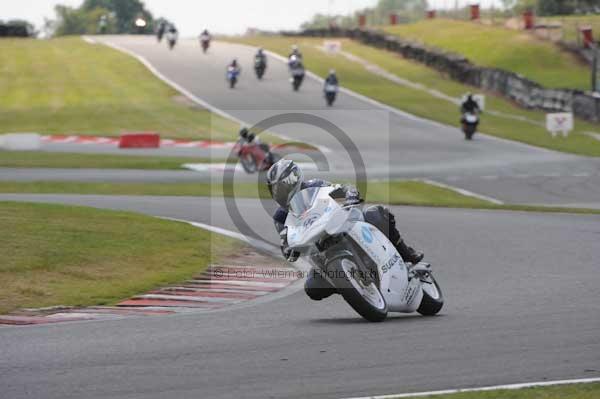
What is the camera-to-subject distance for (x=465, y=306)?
10.2 meters

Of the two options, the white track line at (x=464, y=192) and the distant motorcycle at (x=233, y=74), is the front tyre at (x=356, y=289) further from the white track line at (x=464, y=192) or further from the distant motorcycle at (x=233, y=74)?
the distant motorcycle at (x=233, y=74)

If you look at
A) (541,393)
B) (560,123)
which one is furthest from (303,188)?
(560,123)

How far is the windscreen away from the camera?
9055 millimetres

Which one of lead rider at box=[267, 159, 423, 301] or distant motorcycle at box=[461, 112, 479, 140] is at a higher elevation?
lead rider at box=[267, 159, 423, 301]

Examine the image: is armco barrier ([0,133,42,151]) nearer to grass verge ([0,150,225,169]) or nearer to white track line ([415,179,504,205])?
grass verge ([0,150,225,169])

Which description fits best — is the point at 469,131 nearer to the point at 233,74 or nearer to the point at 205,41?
the point at 233,74

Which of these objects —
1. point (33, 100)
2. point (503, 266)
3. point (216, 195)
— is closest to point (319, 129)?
point (33, 100)

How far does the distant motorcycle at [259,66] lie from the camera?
5534 centimetres

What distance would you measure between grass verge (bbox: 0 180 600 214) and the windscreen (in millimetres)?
12733

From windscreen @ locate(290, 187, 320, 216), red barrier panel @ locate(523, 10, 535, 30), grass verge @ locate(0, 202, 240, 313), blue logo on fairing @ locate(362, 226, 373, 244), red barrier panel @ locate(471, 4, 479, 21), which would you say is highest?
red barrier panel @ locate(471, 4, 479, 21)

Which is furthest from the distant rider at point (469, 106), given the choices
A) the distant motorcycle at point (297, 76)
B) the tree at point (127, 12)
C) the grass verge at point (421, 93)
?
the tree at point (127, 12)

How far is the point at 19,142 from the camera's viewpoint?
117ft

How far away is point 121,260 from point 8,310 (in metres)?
2.79

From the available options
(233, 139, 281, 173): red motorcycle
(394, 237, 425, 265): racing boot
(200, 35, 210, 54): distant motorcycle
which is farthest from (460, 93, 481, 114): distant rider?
(200, 35, 210, 54): distant motorcycle
